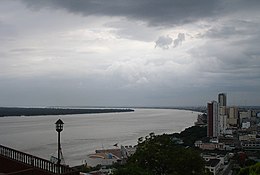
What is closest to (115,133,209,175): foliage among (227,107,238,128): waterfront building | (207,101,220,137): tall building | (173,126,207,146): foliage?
(173,126,207,146): foliage

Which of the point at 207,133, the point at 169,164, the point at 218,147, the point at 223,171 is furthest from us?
the point at 207,133

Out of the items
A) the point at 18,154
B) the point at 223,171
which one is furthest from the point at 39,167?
the point at 223,171

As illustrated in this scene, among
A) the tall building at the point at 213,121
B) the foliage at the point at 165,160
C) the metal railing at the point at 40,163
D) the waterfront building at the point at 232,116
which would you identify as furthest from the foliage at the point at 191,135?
the metal railing at the point at 40,163

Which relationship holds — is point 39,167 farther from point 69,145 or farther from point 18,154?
point 69,145

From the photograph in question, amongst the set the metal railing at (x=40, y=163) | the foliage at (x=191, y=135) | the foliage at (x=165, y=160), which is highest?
the metal railing at (x=40, y=163)

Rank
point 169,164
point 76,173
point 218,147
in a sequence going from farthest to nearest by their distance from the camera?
point 218,147, point 169,164, point 76,173

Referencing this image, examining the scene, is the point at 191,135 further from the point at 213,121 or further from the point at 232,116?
the point at 232,116

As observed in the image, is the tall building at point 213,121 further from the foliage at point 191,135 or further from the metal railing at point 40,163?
the metal railing at point 40,163

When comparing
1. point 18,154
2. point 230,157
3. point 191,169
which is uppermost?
point 18,154

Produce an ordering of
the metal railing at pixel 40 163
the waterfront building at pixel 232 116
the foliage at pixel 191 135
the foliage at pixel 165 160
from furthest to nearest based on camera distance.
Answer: the waterfront building at pixel 232 116 < the foliage at pixel 191 135 < the foliage at pixel 165 160 < the metal railing at pixel 40 163
